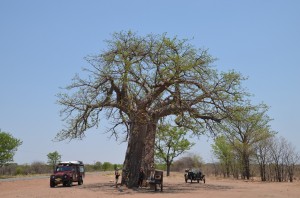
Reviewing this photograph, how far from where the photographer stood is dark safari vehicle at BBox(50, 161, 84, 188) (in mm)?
31888

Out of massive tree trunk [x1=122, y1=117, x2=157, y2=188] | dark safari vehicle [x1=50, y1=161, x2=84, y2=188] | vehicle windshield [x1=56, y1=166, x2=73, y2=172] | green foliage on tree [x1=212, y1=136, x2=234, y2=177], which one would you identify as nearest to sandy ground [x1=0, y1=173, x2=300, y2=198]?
dark safari vehicle [x1=50, y1=161, x2=84, y2=188]

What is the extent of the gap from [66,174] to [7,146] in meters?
47.2

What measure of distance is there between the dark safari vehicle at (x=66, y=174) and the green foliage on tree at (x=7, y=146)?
43559 mm

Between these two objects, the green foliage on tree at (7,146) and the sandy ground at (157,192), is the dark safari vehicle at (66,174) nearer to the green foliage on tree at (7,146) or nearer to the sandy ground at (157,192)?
the sandy ground at (157,192)

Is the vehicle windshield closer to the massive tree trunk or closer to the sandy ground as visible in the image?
the sandy ground

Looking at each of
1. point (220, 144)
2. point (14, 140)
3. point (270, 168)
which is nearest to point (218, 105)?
point (270, 168)

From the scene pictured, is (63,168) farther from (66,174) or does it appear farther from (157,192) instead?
(157,192)

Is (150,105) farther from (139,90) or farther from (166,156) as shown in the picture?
(166,156)

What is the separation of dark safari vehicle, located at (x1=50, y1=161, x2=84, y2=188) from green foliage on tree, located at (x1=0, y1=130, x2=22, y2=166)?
43.6 m

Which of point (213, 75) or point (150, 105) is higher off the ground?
point (213, 75)

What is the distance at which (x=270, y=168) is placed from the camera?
55.1 metres

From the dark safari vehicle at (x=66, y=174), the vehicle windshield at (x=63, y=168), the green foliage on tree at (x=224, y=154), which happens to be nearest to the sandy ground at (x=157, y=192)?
the dark safari vehicle at (x=66, y=174)

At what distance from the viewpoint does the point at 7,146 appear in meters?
74.4

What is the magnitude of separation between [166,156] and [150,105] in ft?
123
